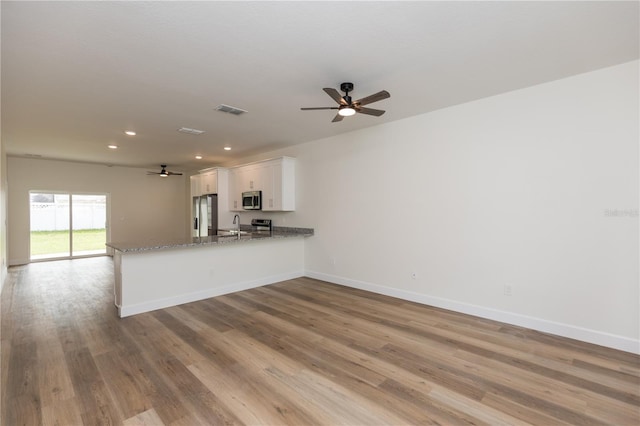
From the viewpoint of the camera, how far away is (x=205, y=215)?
25.1 ft

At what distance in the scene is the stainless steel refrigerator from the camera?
732 cm

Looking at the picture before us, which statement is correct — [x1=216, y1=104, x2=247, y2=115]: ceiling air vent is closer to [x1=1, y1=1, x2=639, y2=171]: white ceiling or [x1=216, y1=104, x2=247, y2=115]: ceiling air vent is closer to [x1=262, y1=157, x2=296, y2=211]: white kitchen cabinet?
[x1=1, y1=1, x2=639, y2=171]: white ceiling

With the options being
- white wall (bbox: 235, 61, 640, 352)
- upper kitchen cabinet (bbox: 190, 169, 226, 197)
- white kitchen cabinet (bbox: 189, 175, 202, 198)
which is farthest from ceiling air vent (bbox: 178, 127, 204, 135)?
white kitchen cabinet (bbox: 189, 175, 202, 198)

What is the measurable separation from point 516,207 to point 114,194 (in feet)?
31.7

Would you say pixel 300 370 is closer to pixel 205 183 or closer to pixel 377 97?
pixel 377 97

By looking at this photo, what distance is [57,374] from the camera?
8.03ft

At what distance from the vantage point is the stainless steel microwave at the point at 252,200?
20.9 ft

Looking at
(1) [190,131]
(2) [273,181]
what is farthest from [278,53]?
(2) [273,181]

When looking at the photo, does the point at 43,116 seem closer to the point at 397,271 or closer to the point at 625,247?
the point at 397,271

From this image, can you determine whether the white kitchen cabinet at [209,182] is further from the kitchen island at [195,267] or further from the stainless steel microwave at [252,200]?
the kitchen island at [195,267]

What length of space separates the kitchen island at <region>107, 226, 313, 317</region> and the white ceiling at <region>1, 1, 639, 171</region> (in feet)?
6.21

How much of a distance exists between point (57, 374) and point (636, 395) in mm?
4498

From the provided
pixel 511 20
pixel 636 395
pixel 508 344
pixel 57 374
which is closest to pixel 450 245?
pixel 508 344

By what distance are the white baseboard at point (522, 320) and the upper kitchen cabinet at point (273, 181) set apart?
2303 millimetres
